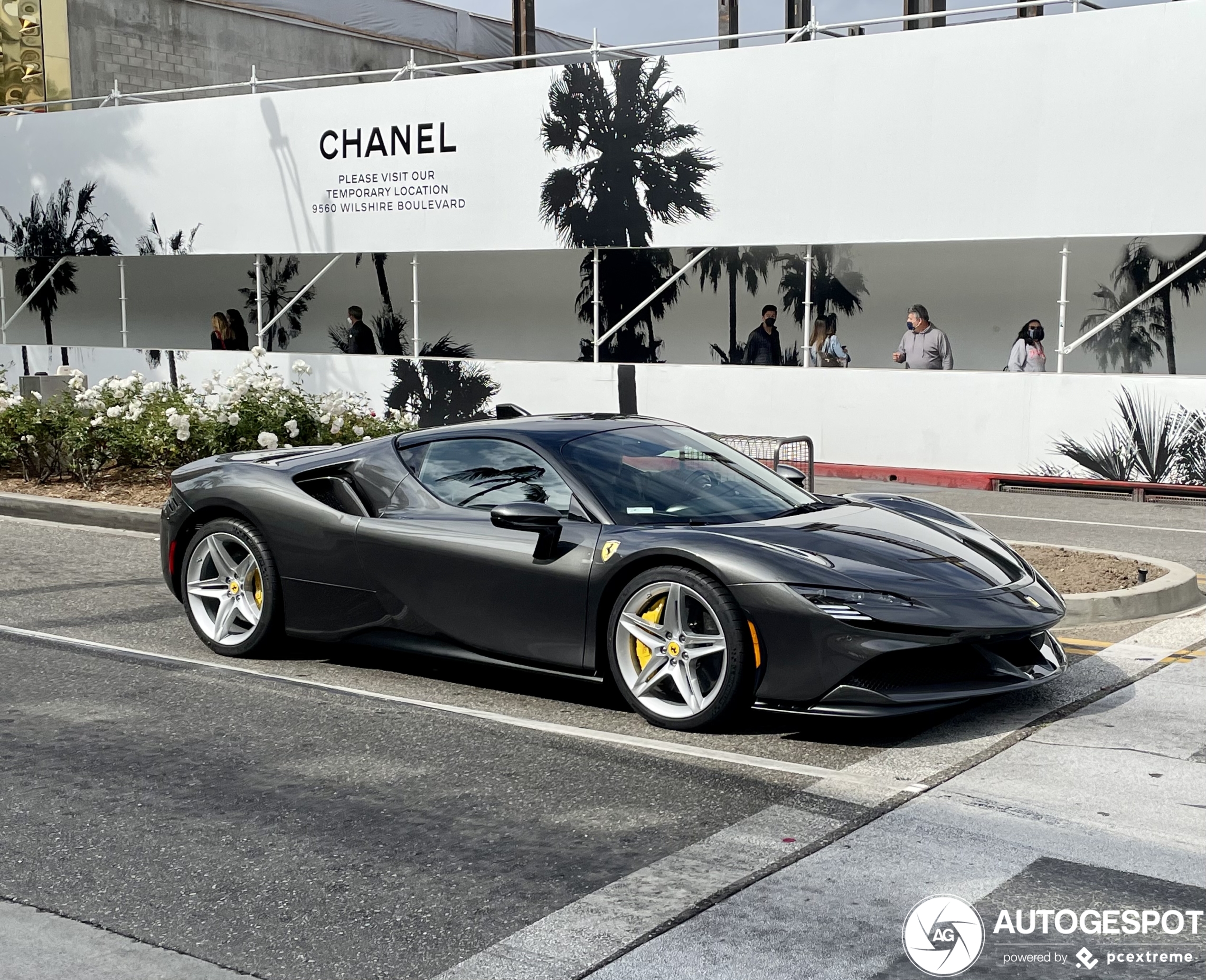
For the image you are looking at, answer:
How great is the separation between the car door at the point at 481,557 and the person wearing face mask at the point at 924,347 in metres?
11.4

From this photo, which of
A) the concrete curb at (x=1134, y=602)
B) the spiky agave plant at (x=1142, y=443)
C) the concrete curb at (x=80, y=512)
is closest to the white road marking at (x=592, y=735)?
the concrete curb at (x=1134, y=602)

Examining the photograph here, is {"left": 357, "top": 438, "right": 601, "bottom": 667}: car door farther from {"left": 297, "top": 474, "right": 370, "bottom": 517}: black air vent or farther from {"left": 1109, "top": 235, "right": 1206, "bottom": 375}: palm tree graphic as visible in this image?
{"left": 1109, "top": 235, "right": 1206, "bottom": 375}: palm tree graphic

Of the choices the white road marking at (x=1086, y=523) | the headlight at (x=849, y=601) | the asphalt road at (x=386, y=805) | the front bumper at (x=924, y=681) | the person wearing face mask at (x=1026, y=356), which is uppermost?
the person wearing face mask at (x=1026, y=356)

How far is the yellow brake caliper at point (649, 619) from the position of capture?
19.6ft

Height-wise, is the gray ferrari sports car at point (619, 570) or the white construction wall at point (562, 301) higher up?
the white construction wall at point (562, 301)

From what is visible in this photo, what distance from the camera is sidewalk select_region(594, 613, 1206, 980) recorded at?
3.71m

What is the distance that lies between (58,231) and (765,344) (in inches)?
543

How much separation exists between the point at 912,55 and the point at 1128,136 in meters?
2.71

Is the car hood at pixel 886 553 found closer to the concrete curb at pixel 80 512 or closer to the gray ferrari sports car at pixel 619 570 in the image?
the gray ferrari sports car at pixel 619 570

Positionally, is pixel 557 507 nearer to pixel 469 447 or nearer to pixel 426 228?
pixel 469 447

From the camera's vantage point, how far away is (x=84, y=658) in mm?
7324

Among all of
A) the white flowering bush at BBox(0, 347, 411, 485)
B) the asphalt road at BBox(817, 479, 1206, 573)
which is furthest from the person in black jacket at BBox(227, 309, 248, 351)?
the asphalt road at BBox(817, 479, 1206, 573)

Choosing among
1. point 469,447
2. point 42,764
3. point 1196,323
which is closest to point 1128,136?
point 1196,323

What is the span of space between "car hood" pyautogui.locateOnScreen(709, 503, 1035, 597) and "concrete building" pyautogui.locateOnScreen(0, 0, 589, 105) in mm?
24880
